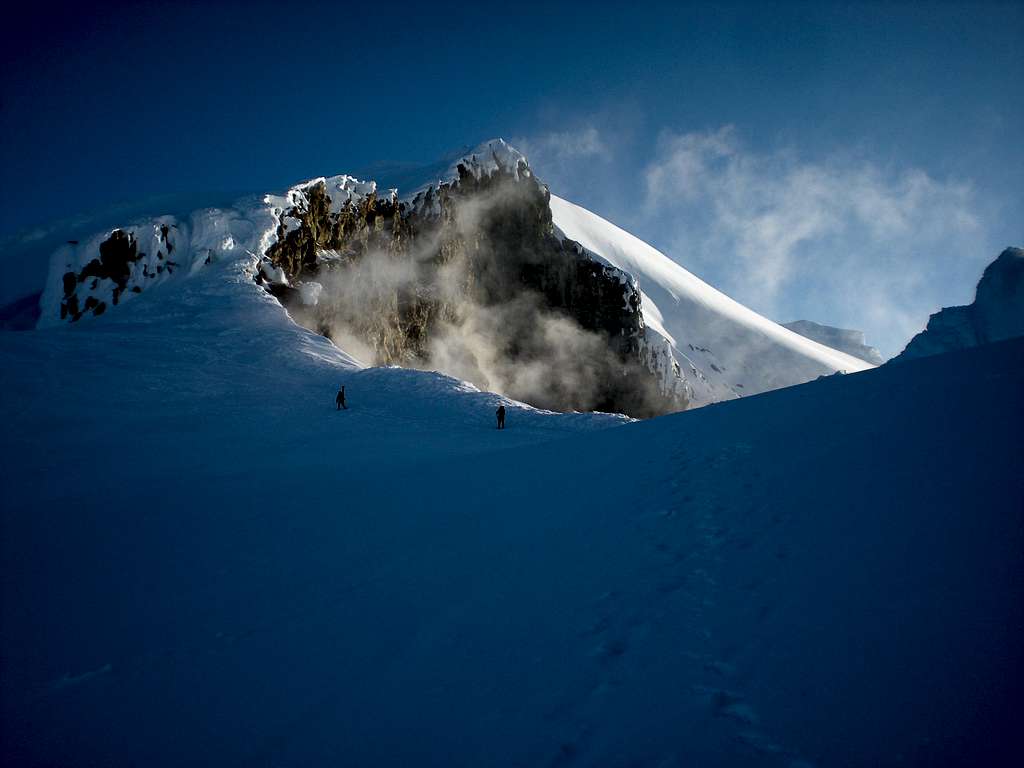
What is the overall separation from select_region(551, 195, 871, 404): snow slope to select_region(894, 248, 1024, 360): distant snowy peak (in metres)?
46.3

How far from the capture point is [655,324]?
99.2m

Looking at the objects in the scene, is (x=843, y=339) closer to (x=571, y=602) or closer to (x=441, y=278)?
(x=441, y=278)

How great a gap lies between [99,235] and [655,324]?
86838 millimetres

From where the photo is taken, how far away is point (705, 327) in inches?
4387

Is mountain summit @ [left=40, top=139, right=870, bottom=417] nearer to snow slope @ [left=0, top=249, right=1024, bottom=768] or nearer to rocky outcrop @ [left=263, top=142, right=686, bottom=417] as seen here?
rocky outcrop @ [left=263, top=142, right=686, bottom=417]

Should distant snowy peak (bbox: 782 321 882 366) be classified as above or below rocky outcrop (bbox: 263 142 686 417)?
above

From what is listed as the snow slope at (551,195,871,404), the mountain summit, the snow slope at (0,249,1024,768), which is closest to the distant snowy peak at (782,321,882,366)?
the snow slope at (551,195,871,404)

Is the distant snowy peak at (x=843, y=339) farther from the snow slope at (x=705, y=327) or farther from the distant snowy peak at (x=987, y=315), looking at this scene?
the distant snowy peak at (x=987, y=315)

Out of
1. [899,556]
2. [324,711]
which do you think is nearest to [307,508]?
[324,711]

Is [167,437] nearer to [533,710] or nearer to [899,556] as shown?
[533,710]

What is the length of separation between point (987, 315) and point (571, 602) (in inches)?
2129

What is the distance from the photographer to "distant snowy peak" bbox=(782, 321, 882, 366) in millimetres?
175125

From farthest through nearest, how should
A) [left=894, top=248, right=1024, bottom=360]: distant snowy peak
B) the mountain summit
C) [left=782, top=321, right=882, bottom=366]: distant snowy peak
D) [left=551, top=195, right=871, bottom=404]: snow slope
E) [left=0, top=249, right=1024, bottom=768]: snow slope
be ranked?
[left=782, top=321, right=882, bottom=366]: distant snowy peak, [left=551, top=195, right=871, bottom=404]: snow slope, [left=894, top=248, right=1024, bottom=360]: distant snowy peak, the mountain summit, [left=0, top=249, right=1024, bottom=768]: snow slope

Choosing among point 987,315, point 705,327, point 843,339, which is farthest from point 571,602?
point 843,339
